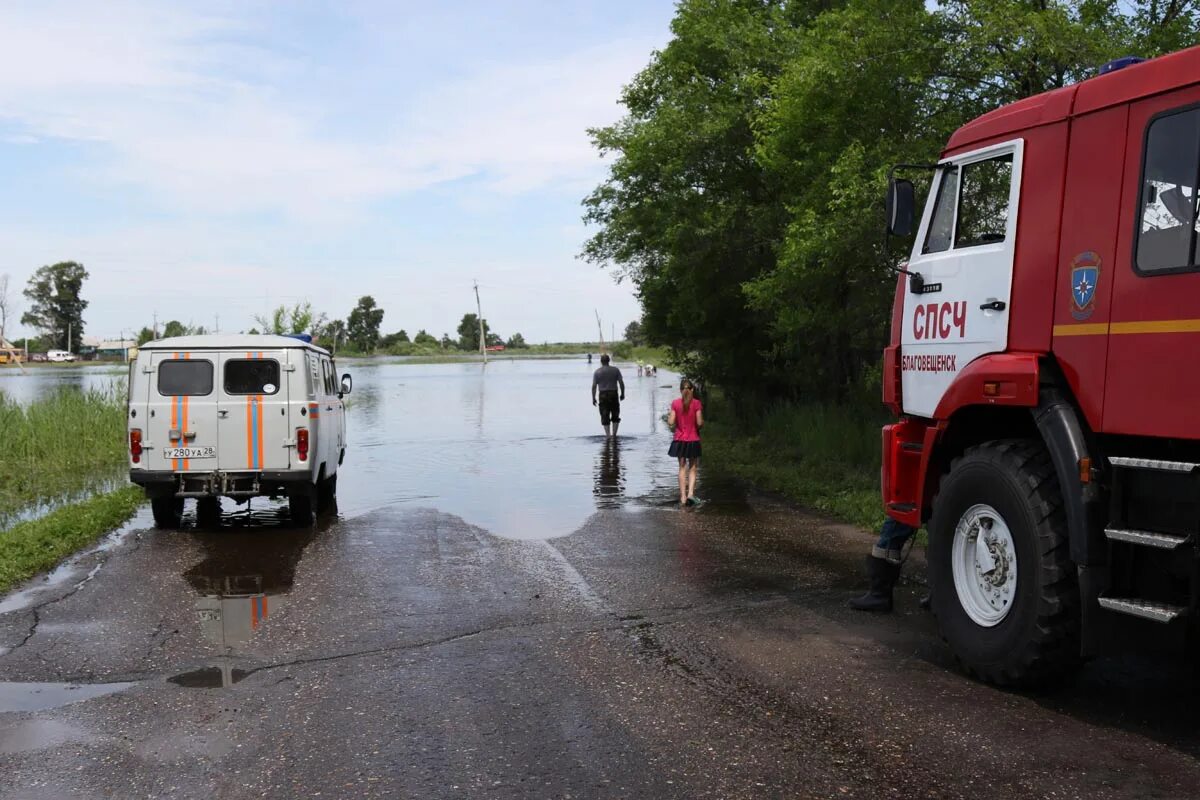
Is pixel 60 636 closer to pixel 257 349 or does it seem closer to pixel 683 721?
pixel 683 721

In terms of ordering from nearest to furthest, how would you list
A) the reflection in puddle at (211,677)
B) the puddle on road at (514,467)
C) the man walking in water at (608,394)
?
the reflection in puddle at (211,677)
the puddle on road at (514,467)
the man walking in water at (608,394)

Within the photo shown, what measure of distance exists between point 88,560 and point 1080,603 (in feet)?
28.3

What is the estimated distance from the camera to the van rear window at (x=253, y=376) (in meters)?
12.0

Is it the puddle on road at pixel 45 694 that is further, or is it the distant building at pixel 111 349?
the distant building at pixel 111 349

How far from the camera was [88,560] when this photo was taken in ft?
33.1

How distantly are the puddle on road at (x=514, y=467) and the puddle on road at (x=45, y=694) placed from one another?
541 centimetres

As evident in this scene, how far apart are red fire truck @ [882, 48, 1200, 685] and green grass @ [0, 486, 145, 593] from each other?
7433 millimetres

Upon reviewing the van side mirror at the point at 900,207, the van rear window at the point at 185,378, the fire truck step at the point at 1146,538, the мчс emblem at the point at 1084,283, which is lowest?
the fire truck step at the point at 1146,538

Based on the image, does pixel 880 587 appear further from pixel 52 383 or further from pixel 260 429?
pixel 52 383

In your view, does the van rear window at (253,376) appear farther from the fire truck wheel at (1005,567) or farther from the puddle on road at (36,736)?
the fire truck wheel at (1005,567)

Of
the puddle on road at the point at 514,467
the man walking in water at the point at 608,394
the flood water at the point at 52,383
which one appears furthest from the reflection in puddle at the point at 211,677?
the flood water at the point at 52,383

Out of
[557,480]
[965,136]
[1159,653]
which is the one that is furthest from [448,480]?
[1159,653]

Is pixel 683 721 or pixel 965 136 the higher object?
pixel 965 136

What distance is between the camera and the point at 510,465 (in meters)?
17.8
